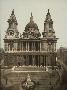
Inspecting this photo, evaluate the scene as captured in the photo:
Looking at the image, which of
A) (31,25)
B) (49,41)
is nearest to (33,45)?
(49,41)

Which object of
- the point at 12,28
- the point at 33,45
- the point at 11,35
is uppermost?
the point at 12,28

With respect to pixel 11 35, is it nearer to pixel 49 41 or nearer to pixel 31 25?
pixel 31 25

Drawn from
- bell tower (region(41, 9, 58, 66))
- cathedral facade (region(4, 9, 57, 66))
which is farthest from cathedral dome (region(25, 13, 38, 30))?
bell tower (region(41, 9, 58, 66))

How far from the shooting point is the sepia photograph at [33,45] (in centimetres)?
349

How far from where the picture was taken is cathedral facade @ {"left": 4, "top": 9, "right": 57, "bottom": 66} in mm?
3555

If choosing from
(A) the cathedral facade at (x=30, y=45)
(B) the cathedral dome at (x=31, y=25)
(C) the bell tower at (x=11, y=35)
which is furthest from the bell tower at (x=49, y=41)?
(C) the bell tower at (x=11, y=35)

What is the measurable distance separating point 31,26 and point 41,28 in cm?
23

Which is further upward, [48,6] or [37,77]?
[48,6]

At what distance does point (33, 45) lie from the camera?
12.1ft

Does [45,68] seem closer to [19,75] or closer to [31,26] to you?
[19,75]

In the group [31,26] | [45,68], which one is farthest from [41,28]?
[45,68]

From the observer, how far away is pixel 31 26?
11.6ft

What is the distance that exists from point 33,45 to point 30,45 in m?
0.06

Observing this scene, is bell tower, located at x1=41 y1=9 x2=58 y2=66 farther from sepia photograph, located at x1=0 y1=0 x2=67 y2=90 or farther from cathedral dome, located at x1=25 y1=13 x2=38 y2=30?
cathedral dome, located at x1=25 y1=13 x2=38 y2=30
